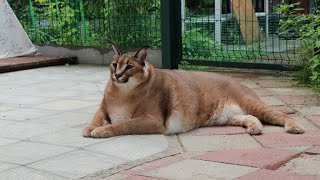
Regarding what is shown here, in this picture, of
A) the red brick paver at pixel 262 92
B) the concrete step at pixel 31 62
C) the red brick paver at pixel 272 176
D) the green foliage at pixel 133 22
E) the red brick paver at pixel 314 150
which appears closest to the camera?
the red brick paver at pixel 272 176

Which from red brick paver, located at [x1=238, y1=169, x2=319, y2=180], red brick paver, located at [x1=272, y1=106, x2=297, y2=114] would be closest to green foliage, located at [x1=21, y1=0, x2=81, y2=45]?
red brick paver, located at [x1=272, y1=106, x2=297, y2=114]

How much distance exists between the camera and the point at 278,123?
5.07 metres

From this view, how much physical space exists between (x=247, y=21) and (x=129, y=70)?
178 inches

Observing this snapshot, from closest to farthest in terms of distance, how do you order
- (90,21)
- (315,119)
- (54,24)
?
(315,119) < (90,21) < (54,24)

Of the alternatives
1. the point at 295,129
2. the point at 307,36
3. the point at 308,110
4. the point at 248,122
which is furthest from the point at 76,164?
the point at 307,36

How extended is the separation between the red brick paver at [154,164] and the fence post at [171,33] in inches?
191

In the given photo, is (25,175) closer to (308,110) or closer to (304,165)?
(304,165)

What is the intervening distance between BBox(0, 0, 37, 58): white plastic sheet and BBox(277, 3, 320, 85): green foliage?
5.93 meters

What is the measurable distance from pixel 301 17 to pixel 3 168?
495 cm

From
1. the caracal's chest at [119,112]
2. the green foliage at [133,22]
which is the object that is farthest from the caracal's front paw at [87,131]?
the green foliage at [133,22]

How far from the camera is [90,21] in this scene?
10.9m

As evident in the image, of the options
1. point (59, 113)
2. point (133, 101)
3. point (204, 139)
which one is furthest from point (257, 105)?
point (59, 113)

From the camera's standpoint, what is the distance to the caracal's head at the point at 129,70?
4.79 metres

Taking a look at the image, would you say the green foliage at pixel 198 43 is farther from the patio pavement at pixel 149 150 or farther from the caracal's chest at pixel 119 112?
the caracal's chest at pixel 119 112
